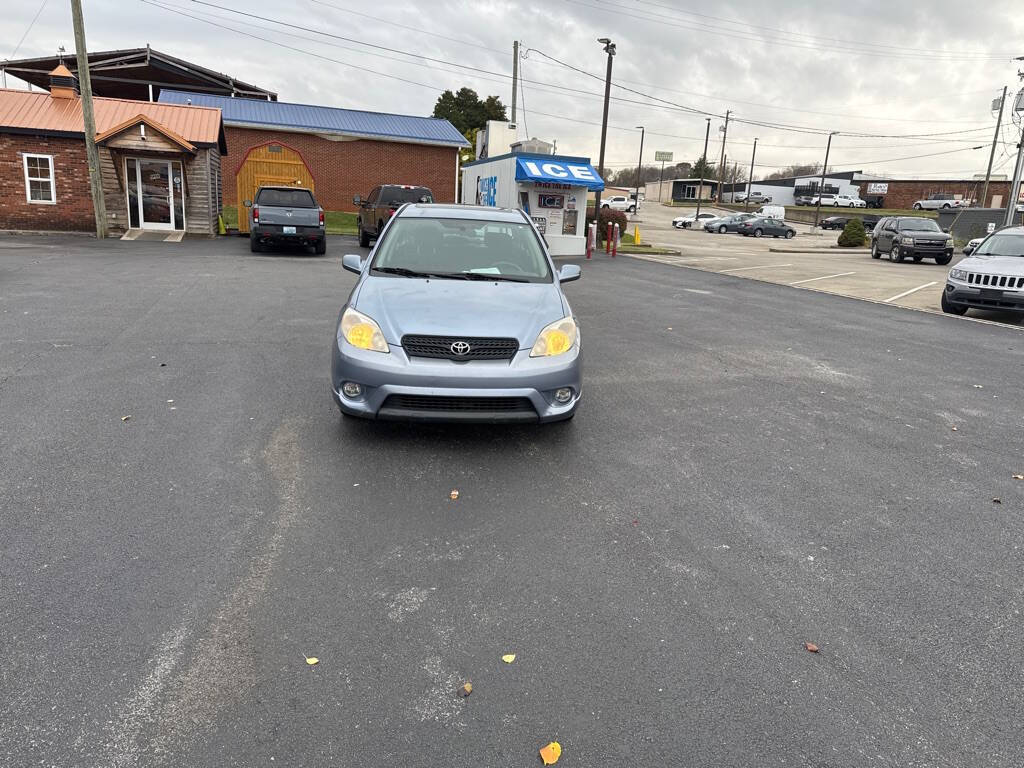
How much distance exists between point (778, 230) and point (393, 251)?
48.8 metres

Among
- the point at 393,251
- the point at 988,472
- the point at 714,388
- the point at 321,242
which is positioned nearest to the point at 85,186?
the point at 321,242

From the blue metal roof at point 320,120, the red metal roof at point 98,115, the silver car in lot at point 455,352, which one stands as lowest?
the silver car in lot at point 455,352

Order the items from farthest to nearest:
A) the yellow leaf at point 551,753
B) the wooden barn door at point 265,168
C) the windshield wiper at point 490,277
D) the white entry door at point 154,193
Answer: the wooden barn door at point 265,168 < the white entry door at point 154,193 < the windshield wiper at point 490,277 < the yellow leaf at point 551,753

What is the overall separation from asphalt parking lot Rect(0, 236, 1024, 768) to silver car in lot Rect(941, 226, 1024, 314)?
6.65 metres

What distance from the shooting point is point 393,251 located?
20.4ft

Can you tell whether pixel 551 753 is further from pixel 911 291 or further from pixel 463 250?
pixel 911 291

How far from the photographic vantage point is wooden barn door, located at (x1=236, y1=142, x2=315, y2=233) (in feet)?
96.3

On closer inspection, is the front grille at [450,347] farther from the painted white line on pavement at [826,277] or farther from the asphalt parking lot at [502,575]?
the painted white line on pavement at [826,277]

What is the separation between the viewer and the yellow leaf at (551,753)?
2.43m

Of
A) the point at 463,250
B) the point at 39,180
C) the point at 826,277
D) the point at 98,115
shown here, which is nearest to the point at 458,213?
the point at 463,250

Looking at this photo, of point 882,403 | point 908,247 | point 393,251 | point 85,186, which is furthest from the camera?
point 908,247

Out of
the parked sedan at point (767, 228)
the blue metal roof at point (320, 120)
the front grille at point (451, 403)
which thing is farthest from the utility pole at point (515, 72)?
the front grille at point (451, 403)

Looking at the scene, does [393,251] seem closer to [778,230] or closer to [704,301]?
[704,301]

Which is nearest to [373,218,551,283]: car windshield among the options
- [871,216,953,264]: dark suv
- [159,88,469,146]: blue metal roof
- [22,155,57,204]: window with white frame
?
[22,155,57,204]: window with white frame
